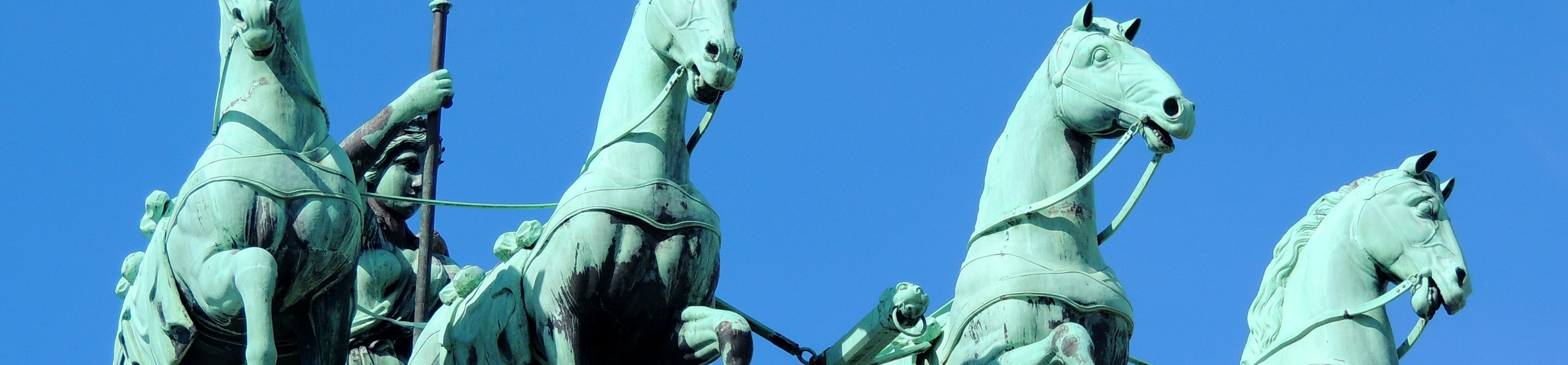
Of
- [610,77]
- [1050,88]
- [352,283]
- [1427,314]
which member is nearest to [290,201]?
[352,283]

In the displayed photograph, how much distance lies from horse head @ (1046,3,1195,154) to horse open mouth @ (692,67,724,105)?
205 cm

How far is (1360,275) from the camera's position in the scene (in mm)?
16859

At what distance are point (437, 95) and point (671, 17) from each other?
1.35 meters

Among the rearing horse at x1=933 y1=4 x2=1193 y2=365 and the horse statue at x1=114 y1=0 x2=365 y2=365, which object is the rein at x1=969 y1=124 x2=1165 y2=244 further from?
the horse statue at x1=114 y1=0 x2=365 y2=365

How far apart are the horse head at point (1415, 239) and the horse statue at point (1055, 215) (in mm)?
1440

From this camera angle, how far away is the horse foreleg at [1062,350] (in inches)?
583

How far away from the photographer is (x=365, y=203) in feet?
51.0

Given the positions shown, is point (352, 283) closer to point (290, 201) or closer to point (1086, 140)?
point (290, 201)

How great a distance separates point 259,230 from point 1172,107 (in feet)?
13.2

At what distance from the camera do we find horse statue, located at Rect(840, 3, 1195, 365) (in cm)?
1547

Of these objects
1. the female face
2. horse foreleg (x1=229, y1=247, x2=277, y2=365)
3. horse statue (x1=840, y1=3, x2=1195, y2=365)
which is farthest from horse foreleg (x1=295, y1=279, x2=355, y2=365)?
the female face

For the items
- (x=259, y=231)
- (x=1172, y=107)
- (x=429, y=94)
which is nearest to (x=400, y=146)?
(x=429, y=94)

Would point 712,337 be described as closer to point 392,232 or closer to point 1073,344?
point 1073,344

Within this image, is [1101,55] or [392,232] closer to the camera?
[1101,55]
